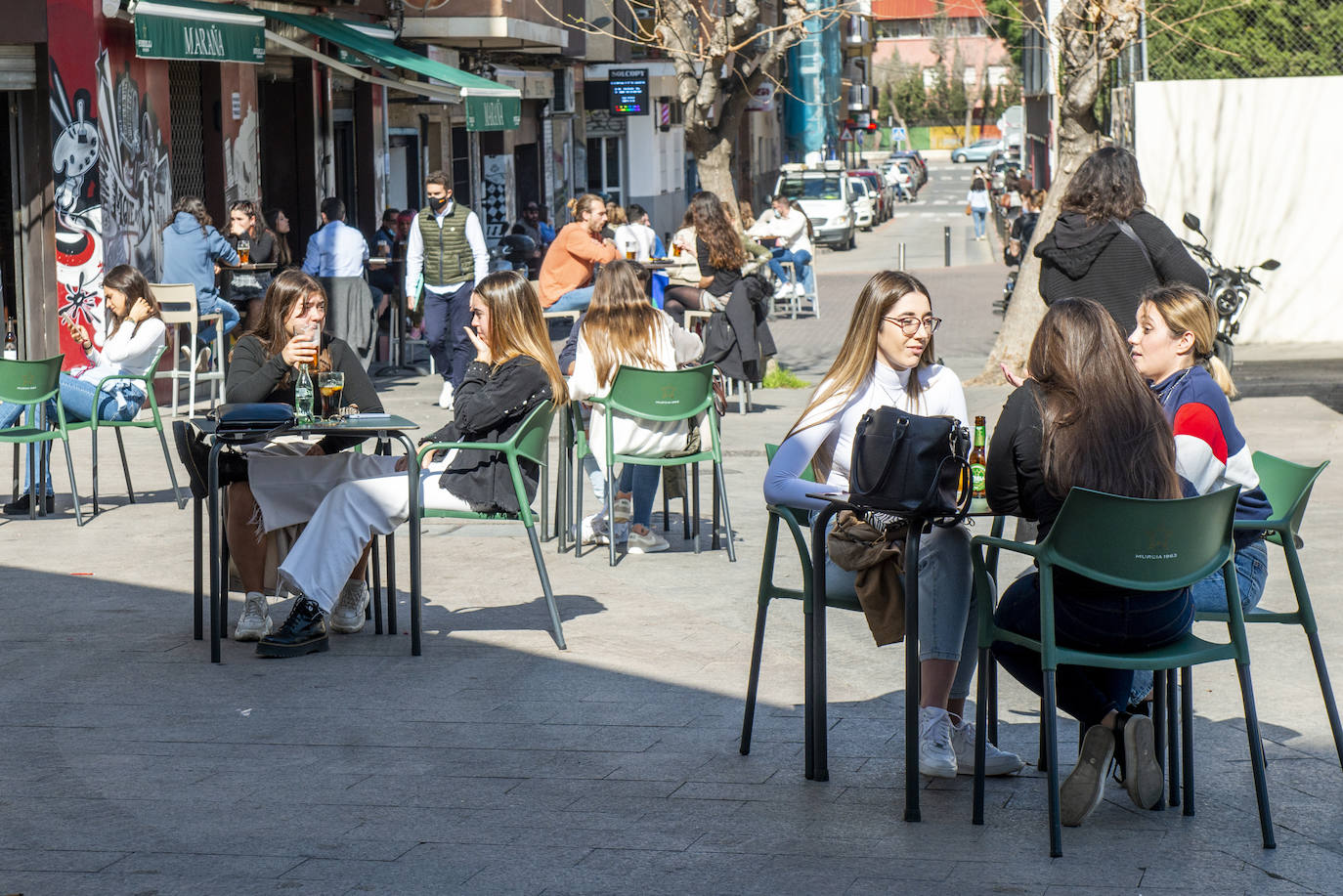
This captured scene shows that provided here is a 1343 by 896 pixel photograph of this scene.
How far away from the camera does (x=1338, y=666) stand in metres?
6.12

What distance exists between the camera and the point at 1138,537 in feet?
13.9

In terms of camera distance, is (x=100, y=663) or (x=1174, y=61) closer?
(x=100, y=663)

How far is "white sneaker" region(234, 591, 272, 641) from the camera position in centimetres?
655

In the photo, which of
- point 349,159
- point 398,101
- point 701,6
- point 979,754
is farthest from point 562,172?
point 979,754

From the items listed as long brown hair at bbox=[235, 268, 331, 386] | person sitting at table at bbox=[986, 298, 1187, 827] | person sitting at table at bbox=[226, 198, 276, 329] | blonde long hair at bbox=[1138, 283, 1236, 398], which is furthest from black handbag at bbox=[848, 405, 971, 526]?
person sitting at table at bbox=[226, 198, 276, 329]

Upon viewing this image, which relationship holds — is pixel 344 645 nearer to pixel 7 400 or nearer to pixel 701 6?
pixel 7 400

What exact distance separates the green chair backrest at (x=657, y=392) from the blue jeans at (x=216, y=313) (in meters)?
6.76

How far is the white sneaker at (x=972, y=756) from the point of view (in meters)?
4.89

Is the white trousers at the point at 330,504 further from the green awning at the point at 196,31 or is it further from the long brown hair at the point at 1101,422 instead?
the green awning at the point at 196,31

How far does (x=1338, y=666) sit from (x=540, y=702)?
9.06ft

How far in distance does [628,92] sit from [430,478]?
27.6 metres

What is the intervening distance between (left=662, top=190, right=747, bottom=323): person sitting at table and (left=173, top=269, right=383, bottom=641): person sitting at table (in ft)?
20.3

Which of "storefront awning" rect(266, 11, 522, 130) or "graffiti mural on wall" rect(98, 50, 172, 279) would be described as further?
"storefront awning" rect(266, 11, 522, 130)

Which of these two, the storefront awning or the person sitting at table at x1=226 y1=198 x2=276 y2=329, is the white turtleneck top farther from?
the storefront awning
